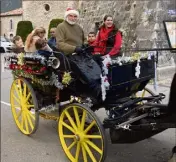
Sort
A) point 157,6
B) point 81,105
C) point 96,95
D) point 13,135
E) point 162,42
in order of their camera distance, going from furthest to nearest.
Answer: point 157,6 < point 162,42 < point 13,135 < point 96,95 < point 81,105

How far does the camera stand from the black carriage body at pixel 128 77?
164 inches

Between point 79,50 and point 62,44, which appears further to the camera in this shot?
point 62,44

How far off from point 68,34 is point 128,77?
3.47 ft

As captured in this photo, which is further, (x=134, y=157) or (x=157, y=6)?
(x=157, y=6)

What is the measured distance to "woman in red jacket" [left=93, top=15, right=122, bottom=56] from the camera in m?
4.96

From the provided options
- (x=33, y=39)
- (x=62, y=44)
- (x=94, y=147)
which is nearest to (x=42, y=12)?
(x=33, y=39)

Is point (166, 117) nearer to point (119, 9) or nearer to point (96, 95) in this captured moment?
point (96, 95)

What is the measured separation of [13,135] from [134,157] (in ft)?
6.75

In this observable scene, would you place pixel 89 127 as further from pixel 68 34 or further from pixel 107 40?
pixel 107 40

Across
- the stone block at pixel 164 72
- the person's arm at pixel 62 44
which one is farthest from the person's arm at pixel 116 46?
the stone block at pixel 164 72

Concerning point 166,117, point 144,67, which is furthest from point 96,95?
point 166,117

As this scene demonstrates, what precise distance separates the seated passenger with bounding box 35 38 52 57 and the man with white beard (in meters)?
0.21

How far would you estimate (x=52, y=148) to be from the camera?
4.85m

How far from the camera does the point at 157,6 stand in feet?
41.7
